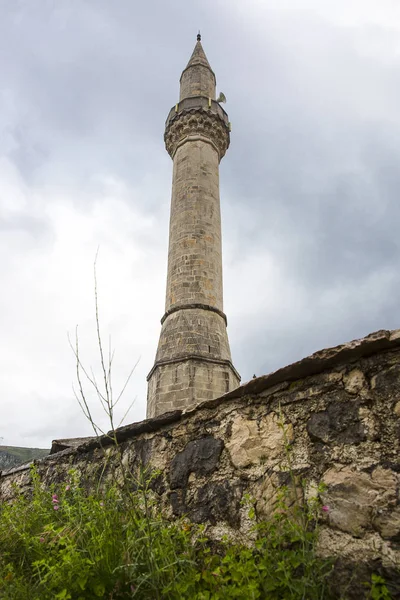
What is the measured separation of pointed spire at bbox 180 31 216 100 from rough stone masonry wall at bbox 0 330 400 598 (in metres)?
12.6

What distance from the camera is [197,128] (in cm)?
1192

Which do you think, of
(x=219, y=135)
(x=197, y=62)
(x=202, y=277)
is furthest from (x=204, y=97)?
(x=202, y=277)

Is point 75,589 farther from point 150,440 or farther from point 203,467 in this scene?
point 150,440

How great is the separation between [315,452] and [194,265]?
8.05 meters

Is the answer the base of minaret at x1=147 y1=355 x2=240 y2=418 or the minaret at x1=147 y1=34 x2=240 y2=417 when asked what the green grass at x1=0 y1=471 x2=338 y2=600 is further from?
the base of minaret at x1=147 y1=355 x2=240 y2=418

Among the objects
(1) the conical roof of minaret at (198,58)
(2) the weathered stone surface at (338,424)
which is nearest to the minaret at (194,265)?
(1) the conical roof of minaret at (198,58)

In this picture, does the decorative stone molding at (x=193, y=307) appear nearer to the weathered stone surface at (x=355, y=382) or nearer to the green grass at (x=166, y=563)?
the green grass at (x=166, y=563)

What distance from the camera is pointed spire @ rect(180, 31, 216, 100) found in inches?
Result: 517

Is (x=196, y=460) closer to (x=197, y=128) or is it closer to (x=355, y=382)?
(x=355, y=382)

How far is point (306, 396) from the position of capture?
77.7 inches

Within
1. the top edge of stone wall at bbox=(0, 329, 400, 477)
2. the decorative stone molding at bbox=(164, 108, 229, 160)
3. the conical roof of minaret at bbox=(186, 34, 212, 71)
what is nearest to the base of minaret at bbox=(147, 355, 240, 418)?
the top edge of stone wall at bbox=(0, 329, 400, 477)

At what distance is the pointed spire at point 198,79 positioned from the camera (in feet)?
43.1

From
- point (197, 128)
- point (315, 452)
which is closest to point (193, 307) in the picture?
point (197, 128)

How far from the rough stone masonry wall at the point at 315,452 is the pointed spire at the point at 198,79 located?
1257 centimetres
